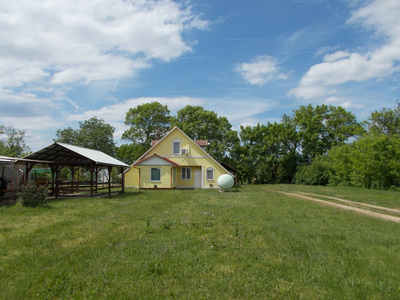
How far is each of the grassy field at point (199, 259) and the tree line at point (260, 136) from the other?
3149 cm

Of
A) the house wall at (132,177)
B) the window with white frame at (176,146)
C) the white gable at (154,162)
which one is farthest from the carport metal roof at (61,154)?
the window with white frame at (176,146)

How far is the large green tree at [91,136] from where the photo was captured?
138 ft

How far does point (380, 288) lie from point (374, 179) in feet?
91.5

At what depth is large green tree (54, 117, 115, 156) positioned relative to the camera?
42.0 m

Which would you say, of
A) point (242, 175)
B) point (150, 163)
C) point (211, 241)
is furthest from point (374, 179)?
point (211, 241)

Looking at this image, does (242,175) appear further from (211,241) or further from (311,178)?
(211,241)

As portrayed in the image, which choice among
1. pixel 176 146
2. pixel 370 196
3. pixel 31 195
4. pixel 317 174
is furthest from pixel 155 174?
pixel 317 174

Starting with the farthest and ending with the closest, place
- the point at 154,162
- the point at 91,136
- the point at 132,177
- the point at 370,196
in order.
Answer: the point at 91,136
the point at 132,177
the point at 154,162
the point at 370,196

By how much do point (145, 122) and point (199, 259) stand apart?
1684 inches

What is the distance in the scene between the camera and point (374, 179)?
1070 inches

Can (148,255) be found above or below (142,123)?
below

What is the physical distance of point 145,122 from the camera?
152 feet

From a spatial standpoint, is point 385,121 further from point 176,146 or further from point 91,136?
point 91,136

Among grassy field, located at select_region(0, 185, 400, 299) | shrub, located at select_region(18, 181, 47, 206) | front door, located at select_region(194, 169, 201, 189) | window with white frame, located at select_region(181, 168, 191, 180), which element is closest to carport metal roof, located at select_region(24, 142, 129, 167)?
shrub, located at select_region(18, 181, 47, 206)
